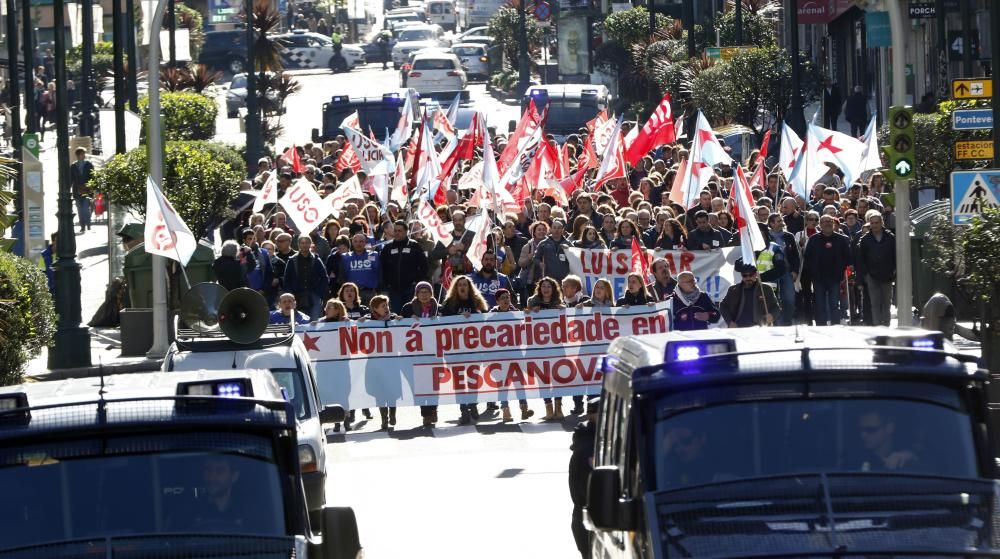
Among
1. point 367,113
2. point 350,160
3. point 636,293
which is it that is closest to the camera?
point 636,293

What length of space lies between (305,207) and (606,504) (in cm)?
1588

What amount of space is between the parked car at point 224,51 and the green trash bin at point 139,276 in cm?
4973

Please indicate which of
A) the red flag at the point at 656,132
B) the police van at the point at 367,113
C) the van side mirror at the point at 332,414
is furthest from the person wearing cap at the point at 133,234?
the police van at the point at 367,113

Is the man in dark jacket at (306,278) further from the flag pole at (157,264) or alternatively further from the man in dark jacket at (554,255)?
the man in dark jacket at (554,255)

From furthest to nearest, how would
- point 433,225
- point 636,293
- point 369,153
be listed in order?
point 369,153, point 433,225, point 636,293

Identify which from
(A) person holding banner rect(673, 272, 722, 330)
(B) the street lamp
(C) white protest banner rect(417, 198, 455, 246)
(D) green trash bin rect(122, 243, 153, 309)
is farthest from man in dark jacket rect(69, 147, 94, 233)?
(A) person holding banner rect(673, 272, 722, 330)

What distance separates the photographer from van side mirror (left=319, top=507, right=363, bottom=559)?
6.84m

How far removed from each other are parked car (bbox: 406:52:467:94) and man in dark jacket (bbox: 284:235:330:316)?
4070cm

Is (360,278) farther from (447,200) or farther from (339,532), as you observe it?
(339,532)

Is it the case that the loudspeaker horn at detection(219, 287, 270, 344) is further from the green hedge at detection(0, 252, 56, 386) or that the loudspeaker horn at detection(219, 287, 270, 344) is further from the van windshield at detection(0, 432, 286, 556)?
the van windshield at detection(0, 432, 286, 556)

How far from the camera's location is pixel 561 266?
21109 mm

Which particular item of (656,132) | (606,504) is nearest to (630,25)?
(656,132)

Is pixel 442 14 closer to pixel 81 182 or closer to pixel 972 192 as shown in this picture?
pixel 81 182

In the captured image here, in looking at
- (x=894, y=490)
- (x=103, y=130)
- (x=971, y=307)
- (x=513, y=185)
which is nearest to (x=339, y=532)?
(x=894, y=490)
